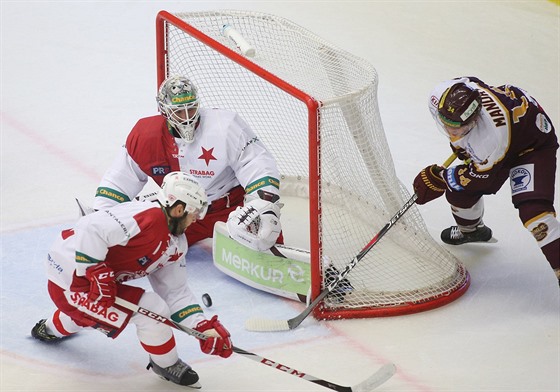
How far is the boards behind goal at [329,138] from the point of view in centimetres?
429

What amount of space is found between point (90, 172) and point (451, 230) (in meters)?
1.84

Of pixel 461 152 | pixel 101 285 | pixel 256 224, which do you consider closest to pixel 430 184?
pixel 461 152

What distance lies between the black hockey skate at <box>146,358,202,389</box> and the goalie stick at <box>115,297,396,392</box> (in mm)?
181

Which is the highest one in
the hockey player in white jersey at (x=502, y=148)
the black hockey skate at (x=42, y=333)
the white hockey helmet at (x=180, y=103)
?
the hockey player in white jersey at (x=502, y=148)

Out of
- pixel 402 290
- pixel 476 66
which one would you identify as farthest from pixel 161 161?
pixel 476 66

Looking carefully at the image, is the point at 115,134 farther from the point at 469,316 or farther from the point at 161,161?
the point at 469,316

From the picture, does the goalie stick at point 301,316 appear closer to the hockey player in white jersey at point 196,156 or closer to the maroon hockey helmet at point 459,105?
the hockey player in white jersey at point 196,156

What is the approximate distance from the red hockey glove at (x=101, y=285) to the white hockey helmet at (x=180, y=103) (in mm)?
1042

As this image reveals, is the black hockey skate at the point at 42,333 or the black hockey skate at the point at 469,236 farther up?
the black hockey skate at the point at 469,236

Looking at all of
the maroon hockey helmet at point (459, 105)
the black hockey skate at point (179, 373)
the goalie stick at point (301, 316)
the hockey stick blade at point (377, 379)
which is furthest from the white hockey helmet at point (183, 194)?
the maroon hockey helmet at point (459, 105)

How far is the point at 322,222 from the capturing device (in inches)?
167

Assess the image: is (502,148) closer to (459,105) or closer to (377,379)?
(459,105)

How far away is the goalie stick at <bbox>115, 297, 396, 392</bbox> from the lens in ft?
11.9

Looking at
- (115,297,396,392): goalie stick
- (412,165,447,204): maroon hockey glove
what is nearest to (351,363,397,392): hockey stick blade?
(115,297,396,392): goalie stick
